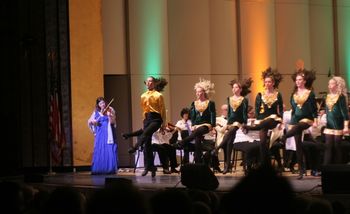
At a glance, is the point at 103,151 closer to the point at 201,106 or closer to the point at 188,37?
the point at 201,106

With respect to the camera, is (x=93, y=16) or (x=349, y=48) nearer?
(x=93, y=16)

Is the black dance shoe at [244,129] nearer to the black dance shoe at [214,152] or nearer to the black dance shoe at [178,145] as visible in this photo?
the black dance shoe at [214,152]

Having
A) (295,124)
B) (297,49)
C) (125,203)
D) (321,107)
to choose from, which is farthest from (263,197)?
(297,49)

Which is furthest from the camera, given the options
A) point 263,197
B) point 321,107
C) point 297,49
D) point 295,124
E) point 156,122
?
point 297,49

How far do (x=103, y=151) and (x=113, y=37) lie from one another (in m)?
3.16

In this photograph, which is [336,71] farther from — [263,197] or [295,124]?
[263,197]

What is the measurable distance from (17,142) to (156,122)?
4.09 m

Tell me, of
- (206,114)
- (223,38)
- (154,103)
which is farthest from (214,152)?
(223,38)

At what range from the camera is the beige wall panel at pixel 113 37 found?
15078 millimetres

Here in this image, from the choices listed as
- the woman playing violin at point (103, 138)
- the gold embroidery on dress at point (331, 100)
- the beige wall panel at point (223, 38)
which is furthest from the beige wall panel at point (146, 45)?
the gold embroidery on dress at point (331, 100)

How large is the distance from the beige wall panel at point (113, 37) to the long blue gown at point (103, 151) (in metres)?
2.20

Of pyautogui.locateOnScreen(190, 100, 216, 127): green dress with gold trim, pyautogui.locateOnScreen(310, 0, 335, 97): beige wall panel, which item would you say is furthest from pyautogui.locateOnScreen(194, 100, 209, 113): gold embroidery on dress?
pyautogui.locateOnScreen(310, 0, 335, 97): beige wall panel

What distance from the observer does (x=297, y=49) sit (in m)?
17.0

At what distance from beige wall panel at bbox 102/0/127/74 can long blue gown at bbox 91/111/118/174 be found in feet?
7.23
